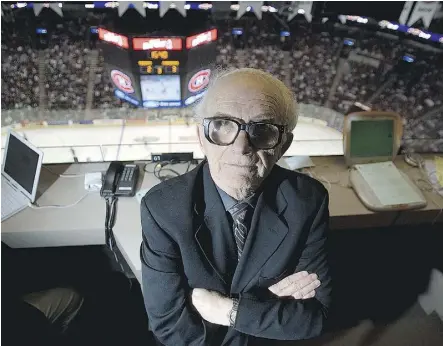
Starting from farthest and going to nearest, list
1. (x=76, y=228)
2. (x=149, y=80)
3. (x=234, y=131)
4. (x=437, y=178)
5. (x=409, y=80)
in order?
1. (x=409, y=80)
2. (x=149, y=80)
3. (x=437, y=178)
4. (x=76, y=228)
5. (x=234, y=131)

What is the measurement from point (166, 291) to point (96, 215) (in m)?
0.72

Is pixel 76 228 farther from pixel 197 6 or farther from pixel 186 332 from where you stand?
pixel 197 6

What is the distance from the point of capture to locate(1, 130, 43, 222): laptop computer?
1679 millimetres

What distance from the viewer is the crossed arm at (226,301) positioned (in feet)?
3.56

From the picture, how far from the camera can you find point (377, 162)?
1.94 metres

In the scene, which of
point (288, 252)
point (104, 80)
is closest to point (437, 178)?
point (288, 252)

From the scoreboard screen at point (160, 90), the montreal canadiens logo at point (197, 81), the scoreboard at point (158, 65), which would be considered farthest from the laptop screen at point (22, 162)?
the montreal canadiens logo at point (197, 81)

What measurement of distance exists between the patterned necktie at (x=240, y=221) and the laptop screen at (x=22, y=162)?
1.11 metres

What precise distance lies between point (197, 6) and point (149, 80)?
1800 millimetres

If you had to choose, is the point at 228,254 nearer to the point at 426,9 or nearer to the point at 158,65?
the point at 426,9

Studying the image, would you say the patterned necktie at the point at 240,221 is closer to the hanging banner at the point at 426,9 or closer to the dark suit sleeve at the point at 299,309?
the dark suit sleeve at the point at 299,309

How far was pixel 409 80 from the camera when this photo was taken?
785 cm

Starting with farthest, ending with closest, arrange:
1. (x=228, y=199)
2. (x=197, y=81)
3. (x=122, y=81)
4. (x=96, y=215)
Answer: (x=122, y=81) < (x=197, y=81) < (x=96, y=215) < (x=228, y=199)

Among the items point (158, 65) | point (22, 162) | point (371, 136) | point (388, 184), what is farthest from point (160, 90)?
point (388, 184)
